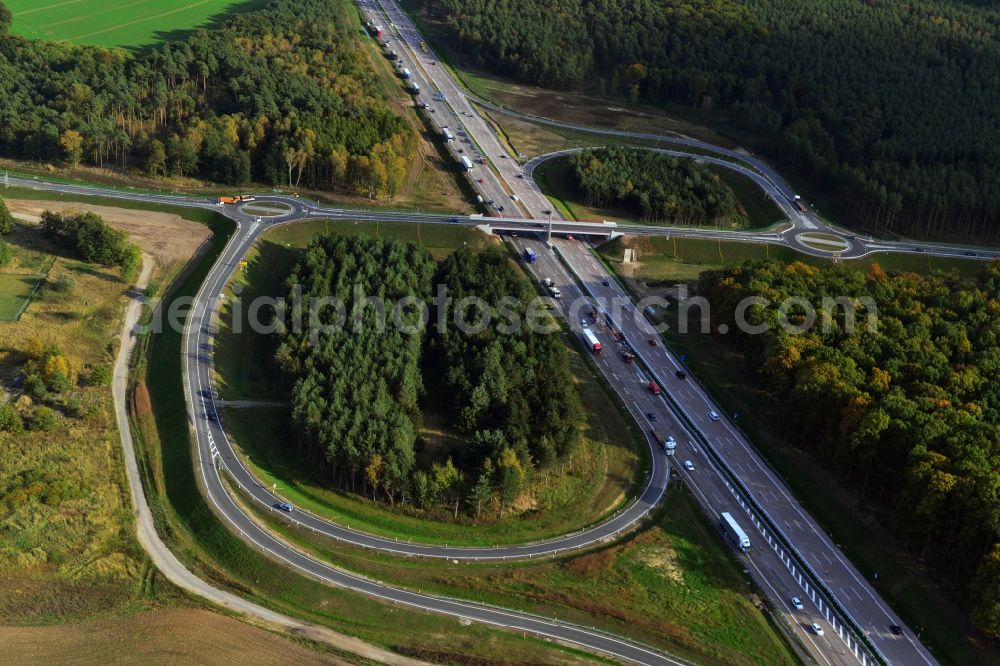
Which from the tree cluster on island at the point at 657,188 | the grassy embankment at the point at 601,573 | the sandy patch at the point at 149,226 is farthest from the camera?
the tree cluster on island at the point at 657,188

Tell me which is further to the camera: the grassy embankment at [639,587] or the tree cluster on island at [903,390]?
the tree cluster on island at [903,390]

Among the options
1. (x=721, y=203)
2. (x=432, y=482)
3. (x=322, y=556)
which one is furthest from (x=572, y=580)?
(x=721, y=203)

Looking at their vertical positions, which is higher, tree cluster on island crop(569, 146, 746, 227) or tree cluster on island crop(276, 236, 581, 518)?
tree cluster on island crop(569, 146, 746, 227)

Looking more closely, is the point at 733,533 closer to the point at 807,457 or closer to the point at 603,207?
the point at 807,457

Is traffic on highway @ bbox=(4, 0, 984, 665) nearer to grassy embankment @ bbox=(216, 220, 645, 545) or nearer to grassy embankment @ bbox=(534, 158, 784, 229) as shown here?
grassy embankment @ bbox=(216, 220, 645, 545)

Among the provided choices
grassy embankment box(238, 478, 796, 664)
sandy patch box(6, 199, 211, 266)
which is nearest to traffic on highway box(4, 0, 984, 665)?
grassy embankment box(238, 478, 796, 664)

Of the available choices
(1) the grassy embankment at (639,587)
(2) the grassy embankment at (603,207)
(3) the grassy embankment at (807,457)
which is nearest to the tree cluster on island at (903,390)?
(3) the grassy embankment at (807,457)

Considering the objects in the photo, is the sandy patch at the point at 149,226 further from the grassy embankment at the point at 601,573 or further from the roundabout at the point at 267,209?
the grassy embankment at the point at 601,573

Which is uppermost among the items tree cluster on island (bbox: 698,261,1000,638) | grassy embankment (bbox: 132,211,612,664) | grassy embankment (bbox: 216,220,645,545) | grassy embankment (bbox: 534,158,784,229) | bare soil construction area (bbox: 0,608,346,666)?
grassy embankment (bbox: 534,158,784,229)

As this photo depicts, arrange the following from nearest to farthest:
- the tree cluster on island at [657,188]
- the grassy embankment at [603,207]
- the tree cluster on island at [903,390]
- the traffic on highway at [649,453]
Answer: the traffic on highway at [649,453]
the tree cluster on island at [903,390]
the tree cluster on island at [657,188]
the grassy embankment at [603,207]
